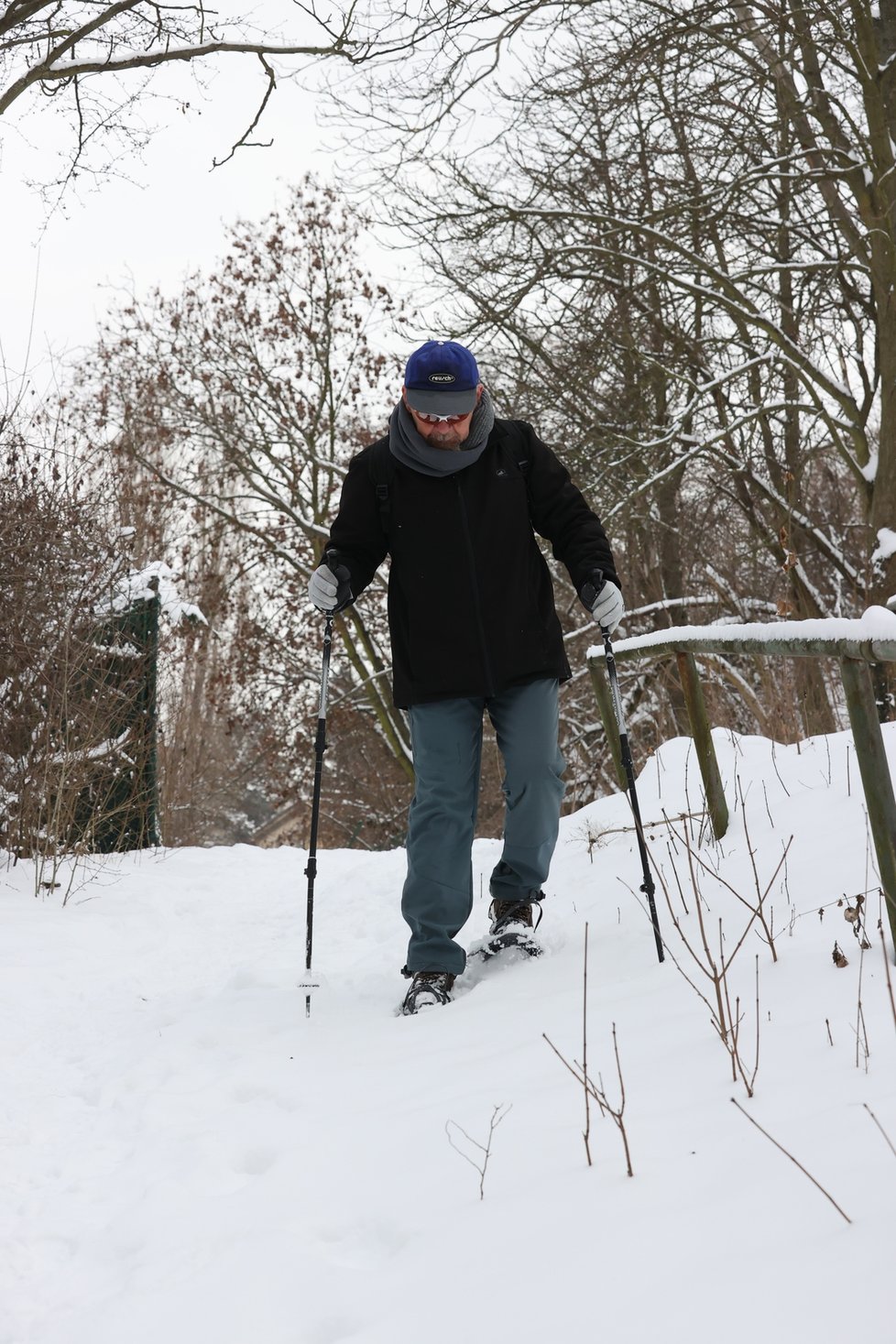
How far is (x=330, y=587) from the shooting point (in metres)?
3.68

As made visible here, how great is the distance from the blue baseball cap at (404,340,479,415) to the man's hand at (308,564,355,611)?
0.61 m

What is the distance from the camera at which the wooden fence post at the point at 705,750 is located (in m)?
4.05

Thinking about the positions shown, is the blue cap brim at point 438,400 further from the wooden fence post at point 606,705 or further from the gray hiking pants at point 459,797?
the wooden fence post at point 606,705

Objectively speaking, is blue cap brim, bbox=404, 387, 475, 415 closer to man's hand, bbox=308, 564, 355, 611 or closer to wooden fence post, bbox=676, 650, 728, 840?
man's hand, bbox=308, 564, 355, 611

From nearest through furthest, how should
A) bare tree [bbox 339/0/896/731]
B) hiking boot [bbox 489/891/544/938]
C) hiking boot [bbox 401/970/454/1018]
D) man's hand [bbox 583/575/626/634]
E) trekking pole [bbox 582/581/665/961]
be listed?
trekking pole [bbox 582/581/665/961], hiking boot [bbox 401/970/454/1018], man's hand [bbox 583/575/626/634], hiking boot [bbox 489/891/544/938], bare tree [bbox 339/0/896/731]

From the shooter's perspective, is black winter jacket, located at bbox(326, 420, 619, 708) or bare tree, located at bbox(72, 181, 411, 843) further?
bare tree, located at bbox(72, 181, 411, 843)

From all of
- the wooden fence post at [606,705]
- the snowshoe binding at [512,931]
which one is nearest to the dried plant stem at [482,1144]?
the snowshoe binding at [512,931]

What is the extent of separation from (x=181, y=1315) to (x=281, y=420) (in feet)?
55.1

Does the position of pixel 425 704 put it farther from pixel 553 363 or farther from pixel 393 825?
pixel 393 825

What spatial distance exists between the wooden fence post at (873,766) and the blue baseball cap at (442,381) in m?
1.49

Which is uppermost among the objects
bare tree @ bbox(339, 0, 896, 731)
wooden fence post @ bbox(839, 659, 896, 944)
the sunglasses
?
bare tree @ bbox(339, 0, 896, 731)

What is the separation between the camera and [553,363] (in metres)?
11.1

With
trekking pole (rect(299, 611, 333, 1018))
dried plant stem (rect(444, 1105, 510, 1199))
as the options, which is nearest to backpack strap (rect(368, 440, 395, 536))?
trekking pole (rect(299, 611, 333, 1018))

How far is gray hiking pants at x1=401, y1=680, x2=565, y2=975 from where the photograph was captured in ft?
11.6
